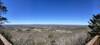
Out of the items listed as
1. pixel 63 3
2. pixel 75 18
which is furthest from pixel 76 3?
pixel 75 18

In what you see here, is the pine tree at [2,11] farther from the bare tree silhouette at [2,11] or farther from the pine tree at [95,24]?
the pine tree at [95,24]

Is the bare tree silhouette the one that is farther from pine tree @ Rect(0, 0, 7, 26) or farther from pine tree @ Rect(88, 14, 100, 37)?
pine tree @ Rect(88, 14, 100, 37)

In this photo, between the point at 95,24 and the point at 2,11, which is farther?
the point at 2,11

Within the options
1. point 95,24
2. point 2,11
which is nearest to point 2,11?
point 2,11

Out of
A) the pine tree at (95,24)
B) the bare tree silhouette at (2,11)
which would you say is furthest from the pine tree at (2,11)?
the pine tree at (95,24)

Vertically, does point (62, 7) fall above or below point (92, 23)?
above

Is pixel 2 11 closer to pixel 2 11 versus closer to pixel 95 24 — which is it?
pixel 2 11

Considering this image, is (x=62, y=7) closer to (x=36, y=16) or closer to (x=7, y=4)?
(x=36, y=16)

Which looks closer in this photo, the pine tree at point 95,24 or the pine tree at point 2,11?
the pine tree at point 95,24

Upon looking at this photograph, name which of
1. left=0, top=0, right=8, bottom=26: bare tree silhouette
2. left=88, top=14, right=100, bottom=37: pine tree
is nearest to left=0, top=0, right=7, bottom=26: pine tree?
left=0, top=0, right=8, bottom=26: bare tree silhouette

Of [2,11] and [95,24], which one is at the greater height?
[2,11]

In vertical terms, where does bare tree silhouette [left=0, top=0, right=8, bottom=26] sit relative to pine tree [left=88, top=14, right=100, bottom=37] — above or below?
above
